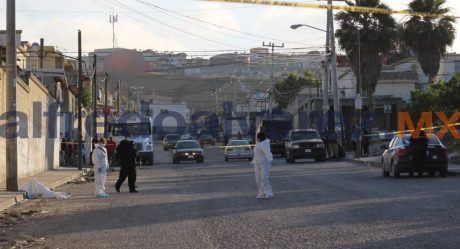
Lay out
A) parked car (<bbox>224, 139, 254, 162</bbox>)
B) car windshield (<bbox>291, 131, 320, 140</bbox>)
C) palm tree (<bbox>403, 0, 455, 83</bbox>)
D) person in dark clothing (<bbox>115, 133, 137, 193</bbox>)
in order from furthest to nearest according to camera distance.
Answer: palm tree (<bbox>403, 0, 455, 83</bbox>) < parked car (<bbox>224, 139, 254, 162</bbox>) < car windshield (<bbox>291, 131, 320, 140</bbox>) < person in dark clothing (<bbox>115, 133, 137, 193</bbox>)

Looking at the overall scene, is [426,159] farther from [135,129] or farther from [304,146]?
[135,129]

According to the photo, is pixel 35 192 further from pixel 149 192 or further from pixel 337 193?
pixel 337 193

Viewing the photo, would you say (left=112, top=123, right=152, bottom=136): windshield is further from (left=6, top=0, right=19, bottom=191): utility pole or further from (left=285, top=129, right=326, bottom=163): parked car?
(left=6, top=0, right=19, bottom=191): utility pole

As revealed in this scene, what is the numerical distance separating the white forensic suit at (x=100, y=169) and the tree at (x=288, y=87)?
85.0 meters

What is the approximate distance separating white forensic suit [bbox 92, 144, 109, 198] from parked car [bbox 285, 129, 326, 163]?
20427 mm

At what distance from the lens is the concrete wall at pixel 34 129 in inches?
1200

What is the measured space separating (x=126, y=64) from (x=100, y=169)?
12.8m

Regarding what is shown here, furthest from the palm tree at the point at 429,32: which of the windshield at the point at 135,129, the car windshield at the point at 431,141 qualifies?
the car windshield at the point at 431,141

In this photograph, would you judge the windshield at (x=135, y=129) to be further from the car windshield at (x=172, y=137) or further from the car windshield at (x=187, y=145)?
the car windshield at (x=172, y=137)

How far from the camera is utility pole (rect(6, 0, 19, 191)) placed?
74.9 feet

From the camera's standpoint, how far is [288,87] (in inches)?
4422

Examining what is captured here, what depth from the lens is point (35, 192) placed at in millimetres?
22016

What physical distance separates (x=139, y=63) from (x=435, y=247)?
25.5 meters

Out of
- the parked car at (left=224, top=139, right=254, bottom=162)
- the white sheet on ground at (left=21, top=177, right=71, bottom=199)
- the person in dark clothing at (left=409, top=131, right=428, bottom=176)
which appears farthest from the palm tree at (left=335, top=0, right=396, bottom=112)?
the white sheet on ground at (left=21, top=177, right=71, bottom=199)
